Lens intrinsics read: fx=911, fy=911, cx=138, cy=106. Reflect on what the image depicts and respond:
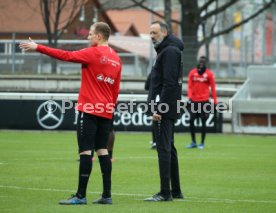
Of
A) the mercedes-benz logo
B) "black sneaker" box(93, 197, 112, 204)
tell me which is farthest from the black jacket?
the mercedes-benz logo

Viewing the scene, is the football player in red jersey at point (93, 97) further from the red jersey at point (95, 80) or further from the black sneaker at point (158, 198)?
the black sneaker at point (158, 198)

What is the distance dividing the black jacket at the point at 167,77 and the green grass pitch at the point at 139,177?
1.26 m

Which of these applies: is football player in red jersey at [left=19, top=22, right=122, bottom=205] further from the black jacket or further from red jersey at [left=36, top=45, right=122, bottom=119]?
the black jacket

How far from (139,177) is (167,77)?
3.56 m

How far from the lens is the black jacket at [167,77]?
37.8 ft

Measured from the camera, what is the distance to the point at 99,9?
37906 millimetres

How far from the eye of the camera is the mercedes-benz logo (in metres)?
28.2

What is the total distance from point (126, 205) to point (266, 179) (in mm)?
4049

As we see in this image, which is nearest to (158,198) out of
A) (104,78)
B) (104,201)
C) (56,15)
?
(104,201)

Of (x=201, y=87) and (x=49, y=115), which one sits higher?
(x=201, y=87)

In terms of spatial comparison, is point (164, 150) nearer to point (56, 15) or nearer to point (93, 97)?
point (93, 97)

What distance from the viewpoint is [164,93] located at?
37.9 ft

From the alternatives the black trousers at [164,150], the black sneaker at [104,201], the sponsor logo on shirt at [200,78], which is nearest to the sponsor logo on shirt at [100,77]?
the black trousers at [164,150]

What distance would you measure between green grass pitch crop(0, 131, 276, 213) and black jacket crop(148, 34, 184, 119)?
1.26 m
